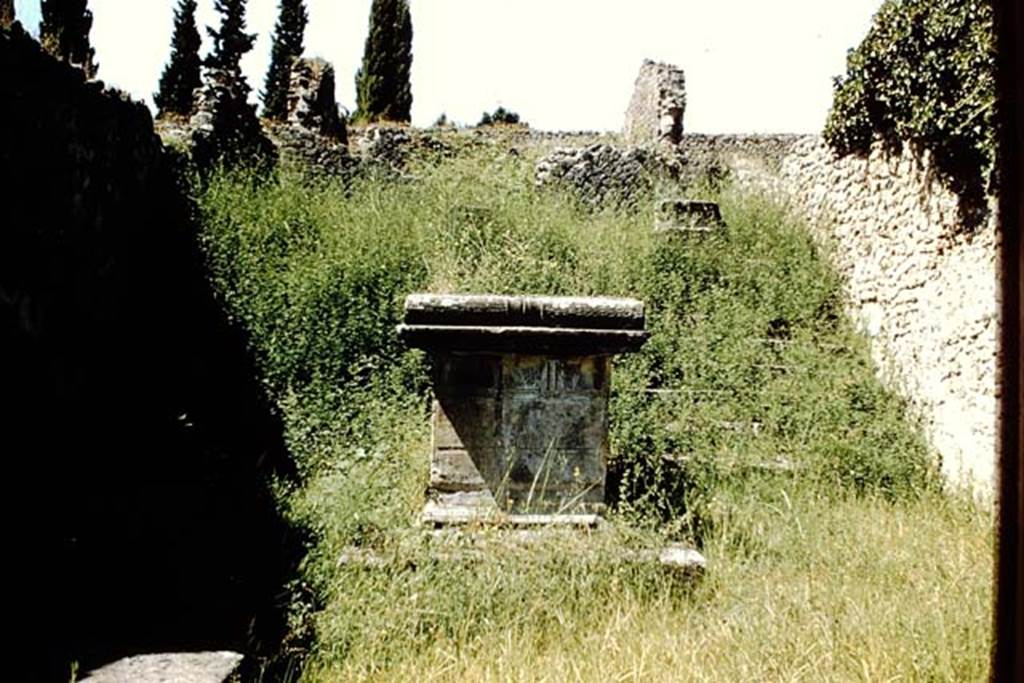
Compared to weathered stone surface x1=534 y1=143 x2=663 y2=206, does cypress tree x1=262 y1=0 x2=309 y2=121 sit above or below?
above

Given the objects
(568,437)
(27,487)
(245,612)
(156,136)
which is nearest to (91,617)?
(245,612)

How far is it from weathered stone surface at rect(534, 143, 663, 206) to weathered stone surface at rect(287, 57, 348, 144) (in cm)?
452

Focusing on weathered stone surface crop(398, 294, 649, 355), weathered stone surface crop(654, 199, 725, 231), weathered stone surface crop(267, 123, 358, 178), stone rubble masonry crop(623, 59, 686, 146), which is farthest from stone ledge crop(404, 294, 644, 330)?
stone rubble masonry crop(623, 59, 686, 146)

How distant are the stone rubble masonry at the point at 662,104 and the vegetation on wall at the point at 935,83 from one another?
6.66m

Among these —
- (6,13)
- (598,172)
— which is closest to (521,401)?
(6,13)

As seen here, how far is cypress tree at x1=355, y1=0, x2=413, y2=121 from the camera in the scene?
2555 centimetres

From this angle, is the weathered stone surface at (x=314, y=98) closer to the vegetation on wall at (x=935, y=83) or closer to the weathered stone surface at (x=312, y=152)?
the weathered stone surface at (x=312, y=152)

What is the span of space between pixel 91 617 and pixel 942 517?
4.96 metres

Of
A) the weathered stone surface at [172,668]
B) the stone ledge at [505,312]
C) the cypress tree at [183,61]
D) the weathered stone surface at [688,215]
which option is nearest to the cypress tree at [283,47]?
the cypress tree at [183,61]

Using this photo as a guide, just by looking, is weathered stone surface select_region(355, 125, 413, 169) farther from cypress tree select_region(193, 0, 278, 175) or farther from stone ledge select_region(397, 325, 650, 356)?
stone ledge select_region(397, 325, 650, 356)

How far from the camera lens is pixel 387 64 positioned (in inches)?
1008

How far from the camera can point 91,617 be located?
2.94 meters

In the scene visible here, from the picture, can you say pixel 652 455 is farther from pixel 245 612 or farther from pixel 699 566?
pixel 245 612

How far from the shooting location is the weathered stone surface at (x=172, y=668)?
2455 mm
